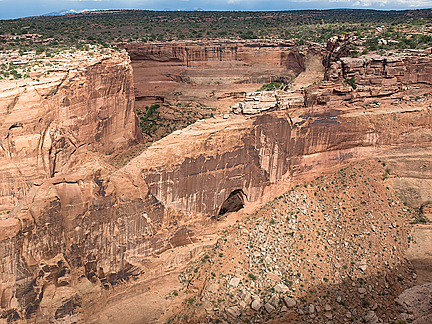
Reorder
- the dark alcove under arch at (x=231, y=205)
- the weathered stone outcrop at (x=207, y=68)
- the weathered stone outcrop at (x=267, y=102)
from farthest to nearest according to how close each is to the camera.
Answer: the weathered stone outcrop at (x=207, y=68) < the dark alcove under arch at (x=231, y=205) < the weathered stone outcrop at (x=267, y=102)

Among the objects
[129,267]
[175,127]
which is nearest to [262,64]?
[175,127]

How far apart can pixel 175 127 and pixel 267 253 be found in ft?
70.5

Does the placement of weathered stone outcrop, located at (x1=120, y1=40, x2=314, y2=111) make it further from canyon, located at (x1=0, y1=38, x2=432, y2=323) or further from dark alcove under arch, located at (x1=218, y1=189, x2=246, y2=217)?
dark alcove under arch, located at (x1=218, y1=189, x2=246, y2=217)

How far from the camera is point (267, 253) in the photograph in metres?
24.0

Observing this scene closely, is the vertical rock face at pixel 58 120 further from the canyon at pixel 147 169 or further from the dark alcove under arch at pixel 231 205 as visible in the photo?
the dark alcove under arch at pixel 231 205

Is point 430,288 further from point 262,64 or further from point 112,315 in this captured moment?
point 262,64

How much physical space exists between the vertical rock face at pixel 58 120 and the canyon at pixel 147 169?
7 centimetres

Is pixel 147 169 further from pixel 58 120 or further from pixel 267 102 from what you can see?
pixel 267 102

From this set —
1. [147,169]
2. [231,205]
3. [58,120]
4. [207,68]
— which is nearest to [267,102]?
[231,205]

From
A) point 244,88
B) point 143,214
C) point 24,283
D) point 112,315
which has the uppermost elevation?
point 244,88

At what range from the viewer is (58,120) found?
24375mm

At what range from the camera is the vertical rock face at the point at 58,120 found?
21.7 metres

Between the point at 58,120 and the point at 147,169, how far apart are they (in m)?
6.81

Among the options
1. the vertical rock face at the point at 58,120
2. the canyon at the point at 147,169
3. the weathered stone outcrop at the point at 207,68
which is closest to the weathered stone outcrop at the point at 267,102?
the canyon at the point at 147,169
